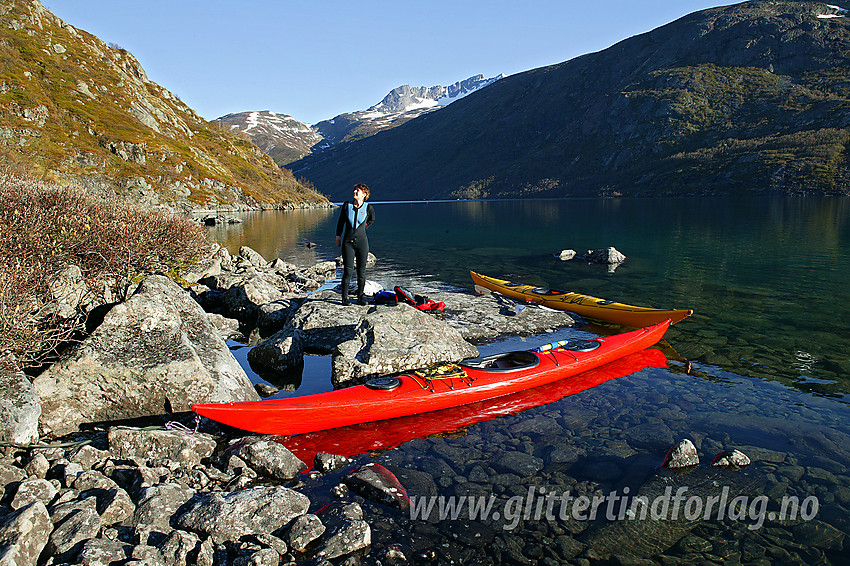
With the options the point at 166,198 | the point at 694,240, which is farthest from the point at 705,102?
the point at 166,198

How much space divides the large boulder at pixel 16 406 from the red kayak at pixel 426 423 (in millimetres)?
3286

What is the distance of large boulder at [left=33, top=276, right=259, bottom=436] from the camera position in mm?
7152

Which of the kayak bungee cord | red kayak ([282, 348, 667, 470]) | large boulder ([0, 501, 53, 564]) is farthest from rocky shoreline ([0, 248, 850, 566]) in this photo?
the kayak bungee cord

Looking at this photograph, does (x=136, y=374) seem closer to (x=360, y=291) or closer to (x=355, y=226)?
(x=355, y=226)

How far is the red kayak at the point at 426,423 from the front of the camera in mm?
7801

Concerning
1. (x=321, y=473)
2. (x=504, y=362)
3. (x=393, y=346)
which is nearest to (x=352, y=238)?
(x=393, y=346)

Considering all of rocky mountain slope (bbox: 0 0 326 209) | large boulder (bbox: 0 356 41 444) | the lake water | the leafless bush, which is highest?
rocky mountain slope (bbox: 0 0 326 209)

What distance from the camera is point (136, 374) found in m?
7.54

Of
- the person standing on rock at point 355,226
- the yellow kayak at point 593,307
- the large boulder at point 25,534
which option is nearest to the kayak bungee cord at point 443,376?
the person standing on rock at point 355,226

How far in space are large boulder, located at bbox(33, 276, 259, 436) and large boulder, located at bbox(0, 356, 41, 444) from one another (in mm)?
726

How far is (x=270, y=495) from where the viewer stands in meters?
5.55

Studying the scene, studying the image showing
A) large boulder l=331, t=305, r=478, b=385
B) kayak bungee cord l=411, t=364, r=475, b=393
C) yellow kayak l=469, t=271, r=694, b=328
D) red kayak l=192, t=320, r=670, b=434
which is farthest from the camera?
yellow kayak l=469, t=271, r=694, b=328

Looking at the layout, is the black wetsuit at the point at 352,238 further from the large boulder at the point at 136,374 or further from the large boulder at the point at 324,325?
the large boulder at the point at 136,374

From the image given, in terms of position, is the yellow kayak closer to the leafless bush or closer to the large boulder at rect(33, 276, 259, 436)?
the large boulder at rect(33, 276, 259, 436)
